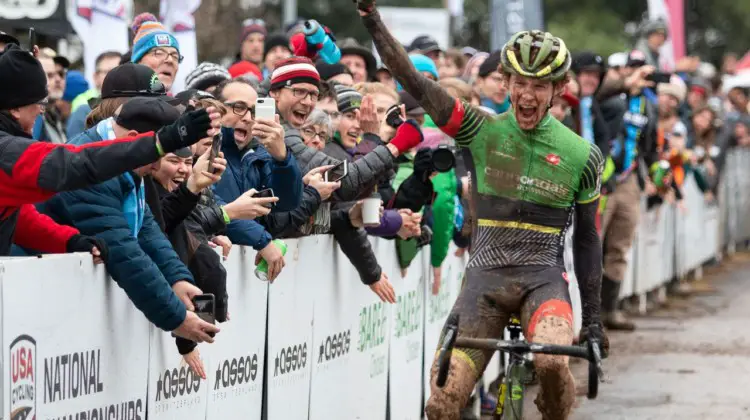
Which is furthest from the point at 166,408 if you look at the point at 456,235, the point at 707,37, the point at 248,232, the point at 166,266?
the point at 707,37

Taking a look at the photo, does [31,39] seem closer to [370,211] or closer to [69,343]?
[69,343]

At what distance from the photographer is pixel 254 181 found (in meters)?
7.89

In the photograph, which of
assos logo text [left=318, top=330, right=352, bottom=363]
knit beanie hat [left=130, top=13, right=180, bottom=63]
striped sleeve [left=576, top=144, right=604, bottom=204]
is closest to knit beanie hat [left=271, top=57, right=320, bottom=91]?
knit beanie hat [left=130, top=13, right=180, bottom=63]

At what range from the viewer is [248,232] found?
7477 millimetres

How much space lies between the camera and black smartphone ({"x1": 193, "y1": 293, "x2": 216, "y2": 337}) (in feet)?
20.3

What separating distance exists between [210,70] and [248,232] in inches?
70.7

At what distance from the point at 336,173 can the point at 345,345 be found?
3.61 ft

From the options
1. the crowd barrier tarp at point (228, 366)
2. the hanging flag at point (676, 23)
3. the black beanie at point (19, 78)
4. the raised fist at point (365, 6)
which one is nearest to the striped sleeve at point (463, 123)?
the raised fist at point (365, 6)

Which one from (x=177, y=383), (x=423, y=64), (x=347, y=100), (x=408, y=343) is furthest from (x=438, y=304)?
(x=177, y=383)

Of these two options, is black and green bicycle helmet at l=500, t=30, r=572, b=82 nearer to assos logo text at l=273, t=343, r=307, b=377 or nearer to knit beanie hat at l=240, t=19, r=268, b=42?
assos logo text at l=273, t=343, r=307, b=377

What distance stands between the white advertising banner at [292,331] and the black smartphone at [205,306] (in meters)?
1.51

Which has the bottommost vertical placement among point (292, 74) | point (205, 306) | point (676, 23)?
point (205, 306)

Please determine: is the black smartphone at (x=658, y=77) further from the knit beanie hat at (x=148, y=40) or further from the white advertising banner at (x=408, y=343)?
the knit beanie hat at (x=148, y=40)

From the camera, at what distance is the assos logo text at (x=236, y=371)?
7.10 meters
